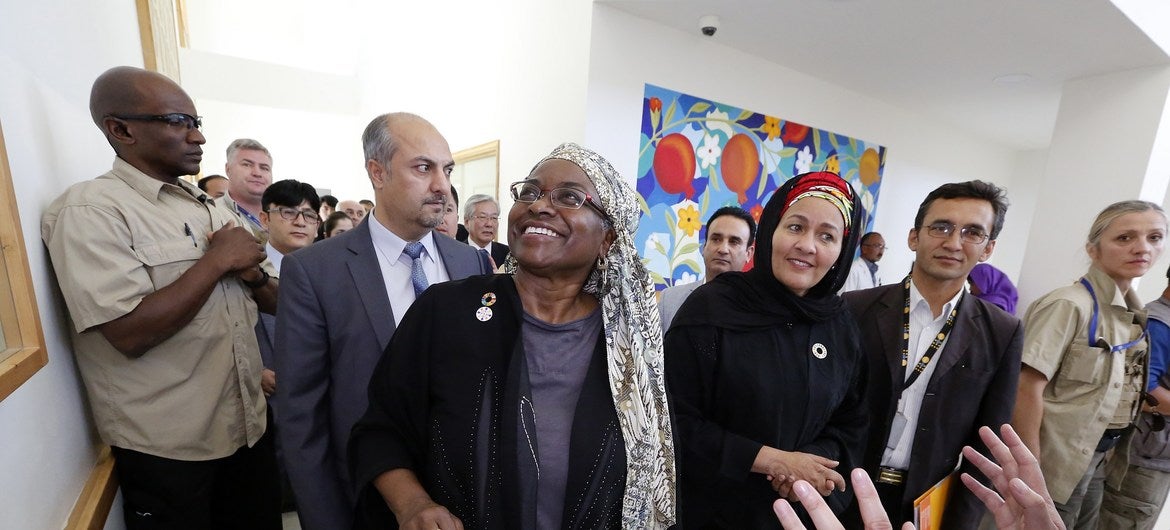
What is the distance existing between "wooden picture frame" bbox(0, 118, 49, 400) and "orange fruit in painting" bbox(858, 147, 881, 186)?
5738mm

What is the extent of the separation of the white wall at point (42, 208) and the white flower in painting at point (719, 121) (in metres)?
3.64

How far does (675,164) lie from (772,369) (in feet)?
8.95

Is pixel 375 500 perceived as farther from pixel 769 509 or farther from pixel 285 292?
pixel 769 509

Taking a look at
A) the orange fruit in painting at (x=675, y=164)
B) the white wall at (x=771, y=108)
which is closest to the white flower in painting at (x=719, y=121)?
the white wall at (x=771, y=108)

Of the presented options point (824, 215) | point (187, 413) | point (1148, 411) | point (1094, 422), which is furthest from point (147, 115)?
point (1148, 411)

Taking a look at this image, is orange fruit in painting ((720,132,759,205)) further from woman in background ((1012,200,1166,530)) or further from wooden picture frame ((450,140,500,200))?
woman in background ((1012,200,1166,530))

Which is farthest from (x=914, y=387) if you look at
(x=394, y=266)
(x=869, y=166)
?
(x=869, y=166)

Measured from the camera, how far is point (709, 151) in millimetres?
3912

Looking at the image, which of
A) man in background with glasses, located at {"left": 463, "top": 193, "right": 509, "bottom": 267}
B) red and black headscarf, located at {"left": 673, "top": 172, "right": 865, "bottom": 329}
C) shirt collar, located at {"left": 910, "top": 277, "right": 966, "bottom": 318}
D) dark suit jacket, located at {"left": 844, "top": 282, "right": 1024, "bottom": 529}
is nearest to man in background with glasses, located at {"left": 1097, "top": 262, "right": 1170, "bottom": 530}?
dark suit jacket, located at {"left": 844, "top": 282, "right": 1024, "bottom": 529}

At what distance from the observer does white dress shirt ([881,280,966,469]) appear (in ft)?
5.23

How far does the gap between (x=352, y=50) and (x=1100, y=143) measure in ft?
36.6

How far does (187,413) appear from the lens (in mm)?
1323

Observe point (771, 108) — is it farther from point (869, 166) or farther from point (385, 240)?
point (385, 240)

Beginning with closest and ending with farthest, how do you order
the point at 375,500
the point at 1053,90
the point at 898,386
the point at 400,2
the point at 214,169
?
the point at 375,500
the point at 898,386
the point at 1053,90
the point at 400,2
the point at 214,169
